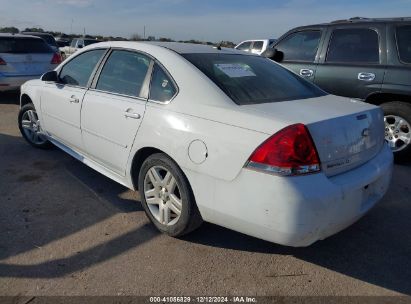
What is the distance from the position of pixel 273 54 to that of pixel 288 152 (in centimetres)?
369

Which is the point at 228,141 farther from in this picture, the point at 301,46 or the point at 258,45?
the point at 258,45

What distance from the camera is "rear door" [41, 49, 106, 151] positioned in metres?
4.06

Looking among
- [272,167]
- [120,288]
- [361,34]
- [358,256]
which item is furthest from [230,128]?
[361,34]

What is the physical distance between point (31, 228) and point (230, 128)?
1.97 metres

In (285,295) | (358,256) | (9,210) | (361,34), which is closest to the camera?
(285,295)

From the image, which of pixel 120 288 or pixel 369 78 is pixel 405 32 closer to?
pixel 369 78

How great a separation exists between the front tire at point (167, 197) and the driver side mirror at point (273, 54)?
10.4ft

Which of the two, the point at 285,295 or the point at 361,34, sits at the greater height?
the point at 361,34

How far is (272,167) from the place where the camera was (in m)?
2.39

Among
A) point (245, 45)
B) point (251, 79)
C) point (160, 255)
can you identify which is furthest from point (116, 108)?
point (245, 45)

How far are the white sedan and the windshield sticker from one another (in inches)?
0.5

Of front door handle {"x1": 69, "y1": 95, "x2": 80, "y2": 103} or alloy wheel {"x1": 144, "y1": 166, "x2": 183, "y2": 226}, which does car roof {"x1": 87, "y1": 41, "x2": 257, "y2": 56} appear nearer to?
front door handle {"x1": 69, "y1": 95, "x2": 80, "y2": 103}

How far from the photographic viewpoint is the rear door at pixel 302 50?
19.3ft

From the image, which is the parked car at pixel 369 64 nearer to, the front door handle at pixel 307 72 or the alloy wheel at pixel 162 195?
the front door handle at pixel 307 72
